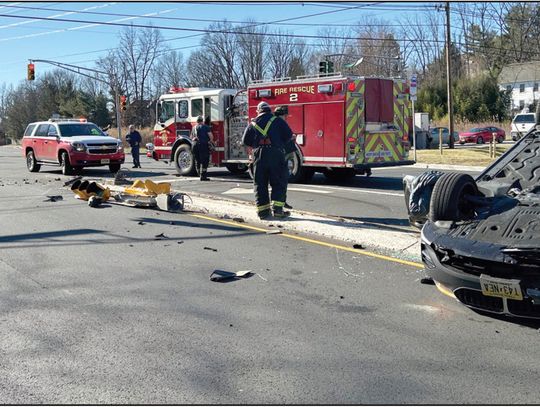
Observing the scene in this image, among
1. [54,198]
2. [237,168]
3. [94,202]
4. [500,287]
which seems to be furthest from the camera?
[237,168]

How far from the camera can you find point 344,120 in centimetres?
1355

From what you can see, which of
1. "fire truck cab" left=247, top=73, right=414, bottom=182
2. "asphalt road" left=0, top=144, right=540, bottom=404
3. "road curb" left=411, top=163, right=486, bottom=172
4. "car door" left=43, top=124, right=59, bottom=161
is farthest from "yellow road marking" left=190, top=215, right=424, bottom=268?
"road curb" left=411, top=163, right=486, bottom=172

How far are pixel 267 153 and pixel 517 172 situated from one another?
4.18m

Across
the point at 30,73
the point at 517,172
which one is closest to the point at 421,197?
the point at 517,172

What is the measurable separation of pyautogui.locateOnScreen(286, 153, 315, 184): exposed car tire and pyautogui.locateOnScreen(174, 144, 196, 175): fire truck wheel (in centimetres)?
360

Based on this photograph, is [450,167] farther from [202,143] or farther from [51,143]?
[51,143]

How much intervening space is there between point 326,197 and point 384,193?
1409 mm

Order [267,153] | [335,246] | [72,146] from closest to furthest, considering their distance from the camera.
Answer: [335,246], [267,153], [72,146]

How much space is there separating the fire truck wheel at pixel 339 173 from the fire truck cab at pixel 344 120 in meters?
0.08

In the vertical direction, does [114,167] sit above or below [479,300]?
above

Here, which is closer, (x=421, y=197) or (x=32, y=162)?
(x=421, y=197)

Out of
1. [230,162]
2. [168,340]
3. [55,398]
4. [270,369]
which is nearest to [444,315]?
[270,369]

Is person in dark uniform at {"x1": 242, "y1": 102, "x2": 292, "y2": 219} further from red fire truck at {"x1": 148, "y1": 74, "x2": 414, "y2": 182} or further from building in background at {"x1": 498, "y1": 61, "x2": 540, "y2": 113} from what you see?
building in background at {"x1": 498, "y1": 61, "x2": 540, "y2": 113}

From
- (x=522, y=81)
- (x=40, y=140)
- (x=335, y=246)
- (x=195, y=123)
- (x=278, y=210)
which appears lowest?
(x=335, y=246)
